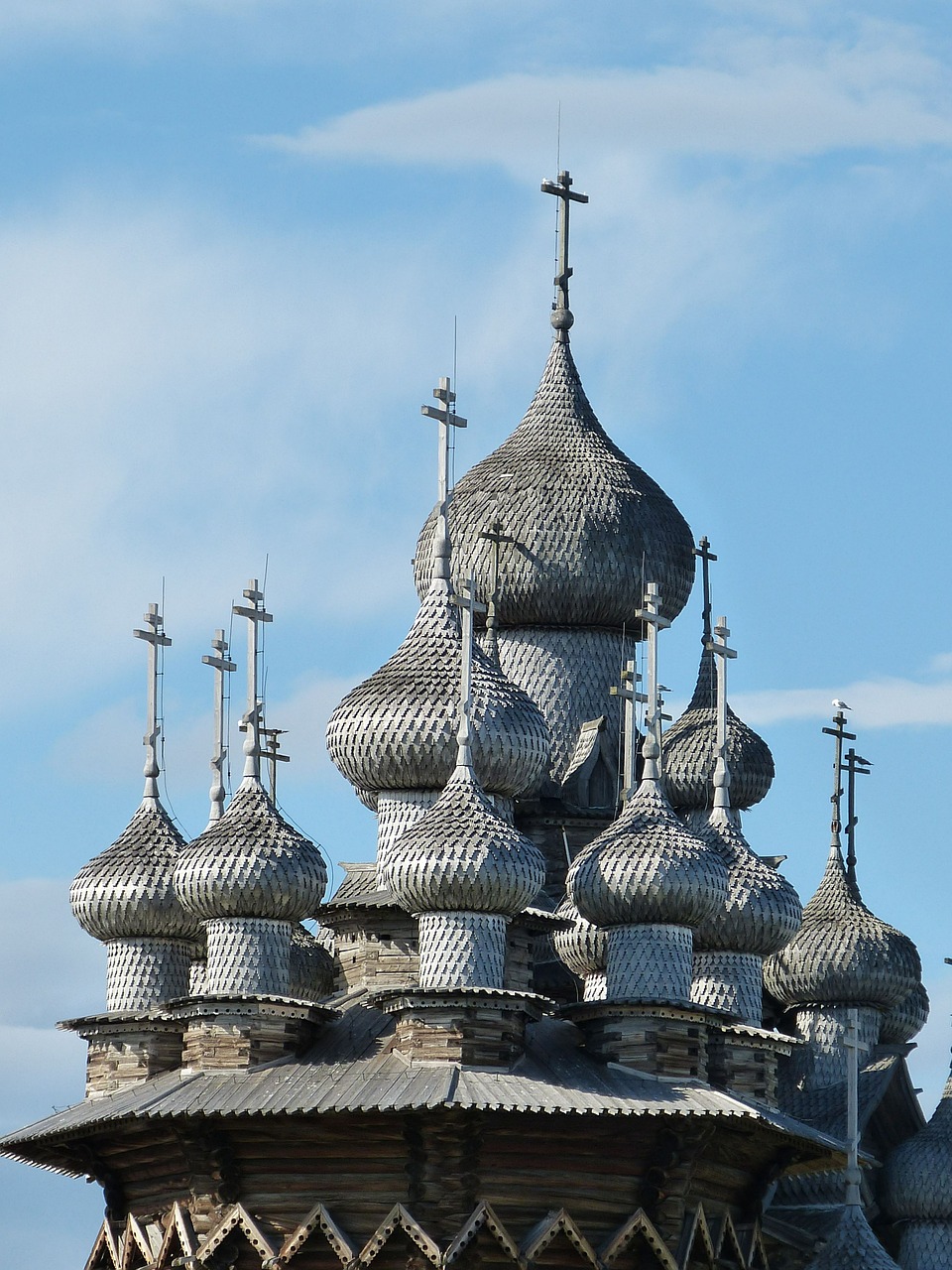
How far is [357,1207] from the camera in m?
27.7

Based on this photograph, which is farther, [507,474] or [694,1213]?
[507,474]

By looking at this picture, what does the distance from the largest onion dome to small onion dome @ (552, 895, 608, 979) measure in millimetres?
754

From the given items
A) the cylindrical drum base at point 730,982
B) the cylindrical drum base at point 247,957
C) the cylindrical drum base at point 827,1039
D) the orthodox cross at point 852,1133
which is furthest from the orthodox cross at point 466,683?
the cylindrical drum base at point 827,1039

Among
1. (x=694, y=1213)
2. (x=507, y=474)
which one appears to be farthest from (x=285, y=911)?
(x=507, y=474)

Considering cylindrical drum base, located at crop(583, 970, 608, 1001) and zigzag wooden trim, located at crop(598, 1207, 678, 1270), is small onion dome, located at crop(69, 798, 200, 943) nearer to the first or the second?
cylindrical drum base, located at crop(583, 970, 608, 1001)

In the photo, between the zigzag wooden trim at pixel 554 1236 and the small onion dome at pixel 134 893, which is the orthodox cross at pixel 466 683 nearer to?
the small onion dome at pixel 134 893

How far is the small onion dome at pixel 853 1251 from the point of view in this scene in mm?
29547

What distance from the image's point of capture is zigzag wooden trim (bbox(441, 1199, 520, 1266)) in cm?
2720

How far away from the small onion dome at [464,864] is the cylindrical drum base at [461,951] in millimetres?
90

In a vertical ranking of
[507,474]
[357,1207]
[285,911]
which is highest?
[507,474]

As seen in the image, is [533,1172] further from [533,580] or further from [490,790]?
[533,580]

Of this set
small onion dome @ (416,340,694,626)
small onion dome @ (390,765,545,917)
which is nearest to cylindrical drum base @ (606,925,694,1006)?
small onion dome @ (390,765,545,917)

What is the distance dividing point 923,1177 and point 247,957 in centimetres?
719

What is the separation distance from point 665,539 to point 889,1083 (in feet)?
17.4
